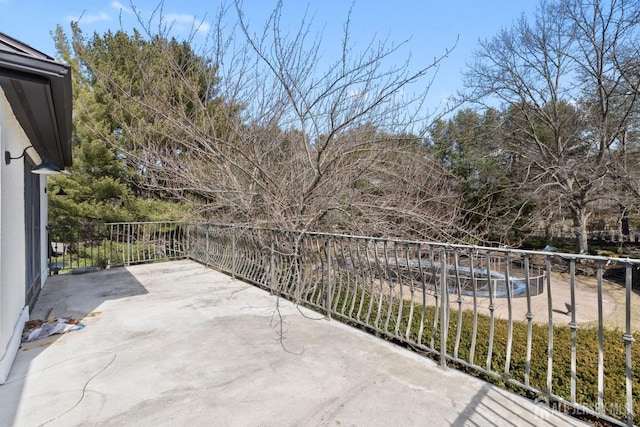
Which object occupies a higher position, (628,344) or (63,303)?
(628,344)

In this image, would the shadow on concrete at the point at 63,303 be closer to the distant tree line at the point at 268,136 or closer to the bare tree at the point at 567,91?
the distant tree line at the point at 268,136

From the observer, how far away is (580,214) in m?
14.7

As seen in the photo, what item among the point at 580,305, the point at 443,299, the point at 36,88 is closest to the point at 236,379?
the point at 443,299

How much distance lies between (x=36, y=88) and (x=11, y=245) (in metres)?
1.52

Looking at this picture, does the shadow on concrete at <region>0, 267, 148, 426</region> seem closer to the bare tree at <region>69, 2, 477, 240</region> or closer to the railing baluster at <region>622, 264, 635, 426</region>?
the bare tree at <region>69, 2, 477, 240</region>

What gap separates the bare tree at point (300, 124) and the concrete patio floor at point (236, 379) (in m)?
1.86

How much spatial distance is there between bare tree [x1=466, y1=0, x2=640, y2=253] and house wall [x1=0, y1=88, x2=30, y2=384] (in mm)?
14314

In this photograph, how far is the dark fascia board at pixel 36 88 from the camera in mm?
2123

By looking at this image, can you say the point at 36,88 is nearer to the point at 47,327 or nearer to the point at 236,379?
the point at 47,327

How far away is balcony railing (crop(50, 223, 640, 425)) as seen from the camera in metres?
2.12

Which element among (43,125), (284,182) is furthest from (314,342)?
(43,125)

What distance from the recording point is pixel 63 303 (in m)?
4.72

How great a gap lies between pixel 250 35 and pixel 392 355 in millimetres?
4026

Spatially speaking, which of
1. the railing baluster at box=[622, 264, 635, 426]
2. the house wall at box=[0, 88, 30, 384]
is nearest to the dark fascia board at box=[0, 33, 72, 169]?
the house wall at box=[0, 88, 30, 384]
